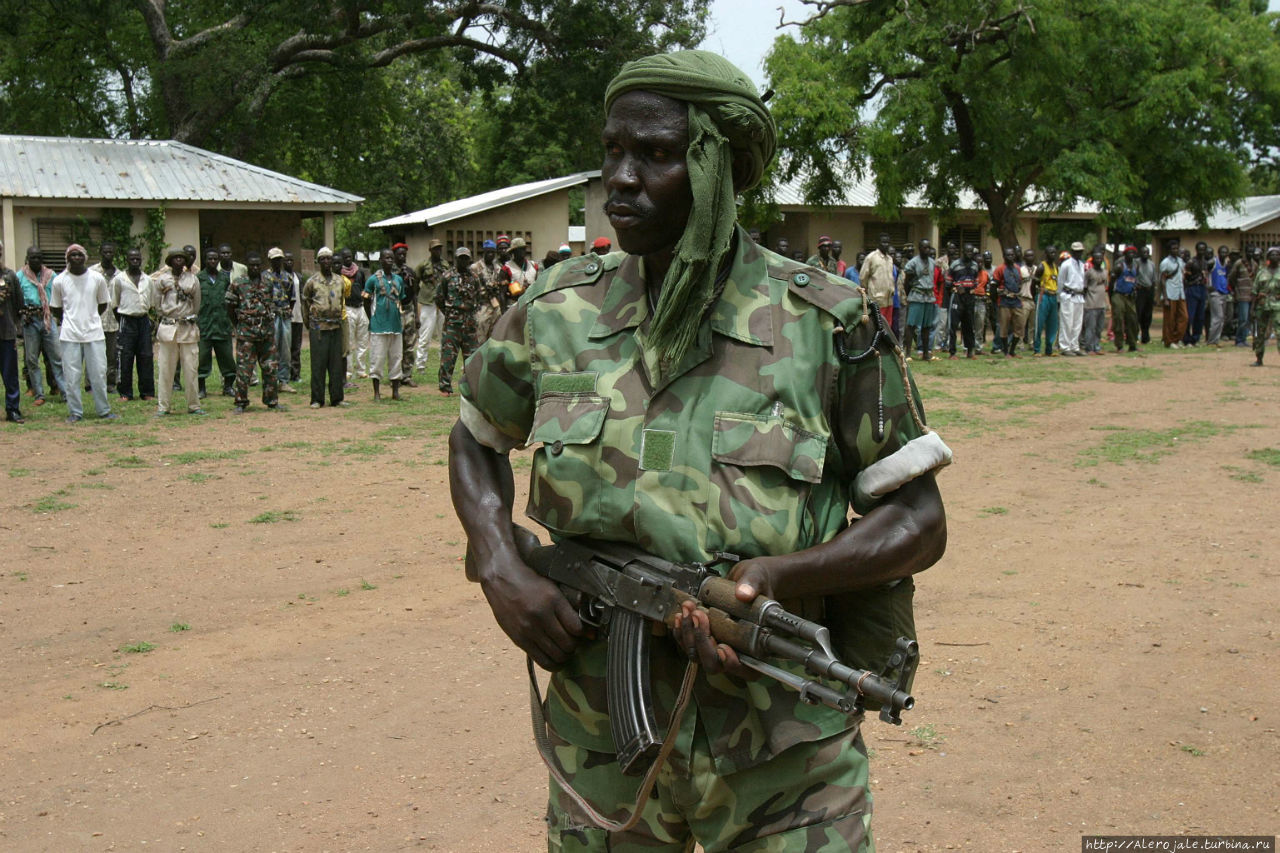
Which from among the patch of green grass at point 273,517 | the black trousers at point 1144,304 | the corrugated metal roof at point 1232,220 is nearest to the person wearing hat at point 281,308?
the patch of green grass at point 273,517

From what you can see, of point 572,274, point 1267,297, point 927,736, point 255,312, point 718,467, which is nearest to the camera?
point 718,467

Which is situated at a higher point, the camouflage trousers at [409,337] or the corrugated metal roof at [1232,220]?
the corrugated metal roof at [1232,220]

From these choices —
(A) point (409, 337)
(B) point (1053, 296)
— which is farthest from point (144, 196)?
(B) point (1053, 296)

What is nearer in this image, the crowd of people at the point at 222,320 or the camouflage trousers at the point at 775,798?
the camouflage trousers at the point at 775,798

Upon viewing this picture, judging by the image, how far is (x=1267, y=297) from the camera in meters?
17.4

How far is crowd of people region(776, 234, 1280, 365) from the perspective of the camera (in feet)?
59.1

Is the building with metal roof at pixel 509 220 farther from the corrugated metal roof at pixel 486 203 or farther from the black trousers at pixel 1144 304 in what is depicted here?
the black trousers at pixel 1144 304

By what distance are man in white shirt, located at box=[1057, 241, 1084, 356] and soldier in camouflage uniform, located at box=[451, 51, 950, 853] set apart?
18.4 metres

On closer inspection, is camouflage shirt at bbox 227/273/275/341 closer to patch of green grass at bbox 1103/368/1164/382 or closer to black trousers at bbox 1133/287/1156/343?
patch of green grass at bbox 1103/368/1164/382

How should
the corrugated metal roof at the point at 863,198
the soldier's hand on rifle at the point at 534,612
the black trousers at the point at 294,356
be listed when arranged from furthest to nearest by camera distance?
the corrugated metal roof at the point at 863,198, the black trousers at the point at 294,356, the soldier's hand on rifle at the point at 534,612

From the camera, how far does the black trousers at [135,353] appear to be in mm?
14445

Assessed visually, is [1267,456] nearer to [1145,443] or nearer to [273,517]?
[1145,443]

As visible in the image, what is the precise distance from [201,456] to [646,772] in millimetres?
9268

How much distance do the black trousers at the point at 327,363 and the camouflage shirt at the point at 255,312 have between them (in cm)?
46
